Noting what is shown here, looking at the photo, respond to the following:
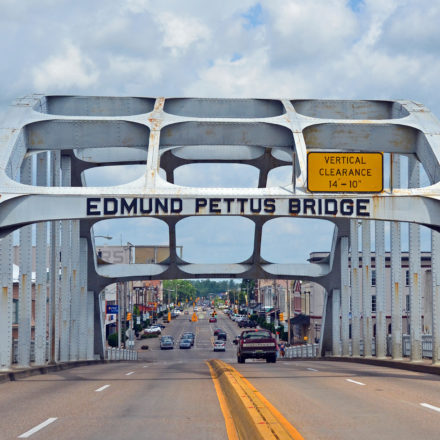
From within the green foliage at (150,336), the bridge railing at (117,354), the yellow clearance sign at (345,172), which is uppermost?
the yellow clearance sign at (345,172)

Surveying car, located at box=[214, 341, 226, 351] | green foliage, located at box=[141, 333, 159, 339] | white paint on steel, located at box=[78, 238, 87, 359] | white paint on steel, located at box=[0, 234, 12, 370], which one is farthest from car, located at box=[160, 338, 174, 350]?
white paint on steel, located at box=[0, 234, 12, 370]

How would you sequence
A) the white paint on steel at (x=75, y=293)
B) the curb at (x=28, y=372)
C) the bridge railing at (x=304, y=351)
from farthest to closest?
the bridge railing at (x=304, y=351), the white paint on steel at (x=75, y=293), the curb at (x=28, y=372)

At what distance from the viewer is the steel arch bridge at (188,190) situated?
69.1 ft

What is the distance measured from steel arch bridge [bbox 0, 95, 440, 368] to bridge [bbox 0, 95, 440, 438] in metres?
0.05

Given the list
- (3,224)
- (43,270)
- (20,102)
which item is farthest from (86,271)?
(3,224)

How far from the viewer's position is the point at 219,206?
2114cm

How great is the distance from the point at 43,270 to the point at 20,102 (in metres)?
6.62

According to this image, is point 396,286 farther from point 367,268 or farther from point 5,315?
point 5,315

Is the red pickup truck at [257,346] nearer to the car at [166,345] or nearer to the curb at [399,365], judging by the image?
the curb at [399,365]

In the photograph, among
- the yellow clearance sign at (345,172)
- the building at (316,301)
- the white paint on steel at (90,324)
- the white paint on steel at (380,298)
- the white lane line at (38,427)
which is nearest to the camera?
the white lane line at (38,427)

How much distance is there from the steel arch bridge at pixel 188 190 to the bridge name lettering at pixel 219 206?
0.03m

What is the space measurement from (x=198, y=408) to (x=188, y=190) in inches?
346

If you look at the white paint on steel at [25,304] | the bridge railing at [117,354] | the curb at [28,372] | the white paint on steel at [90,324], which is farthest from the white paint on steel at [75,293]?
the bridge railing at [117,354]

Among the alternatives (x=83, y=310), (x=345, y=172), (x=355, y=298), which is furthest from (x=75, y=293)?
(x=345, y=172)
